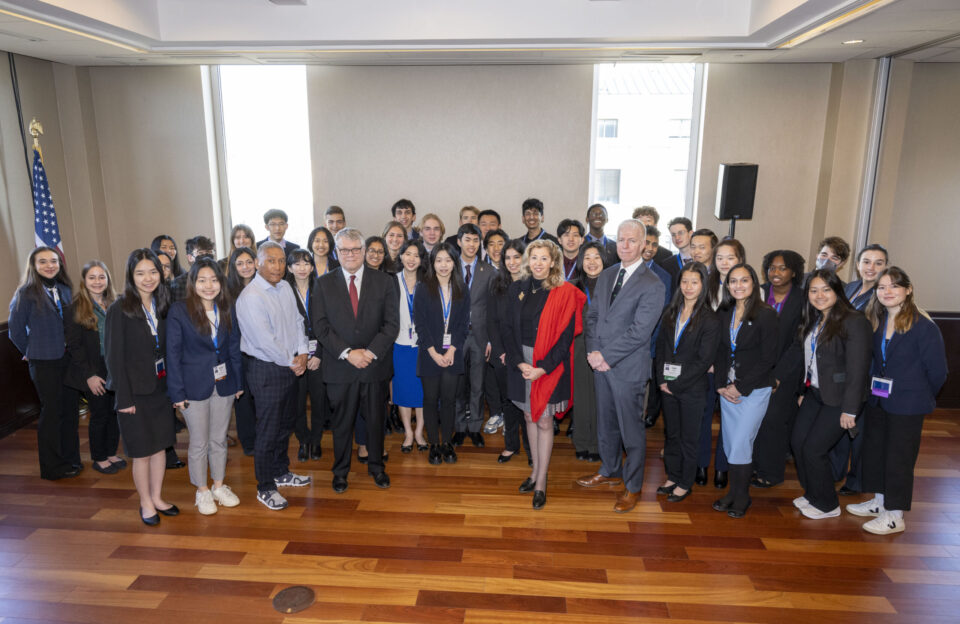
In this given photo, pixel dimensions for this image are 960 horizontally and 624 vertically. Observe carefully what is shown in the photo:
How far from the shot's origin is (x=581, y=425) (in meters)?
4.71

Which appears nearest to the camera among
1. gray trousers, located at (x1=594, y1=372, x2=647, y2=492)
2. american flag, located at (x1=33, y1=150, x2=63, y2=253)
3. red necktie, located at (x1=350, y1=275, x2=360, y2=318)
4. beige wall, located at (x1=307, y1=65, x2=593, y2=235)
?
gray trousers, located at (x1=594, y1=372, x2=647, y2=492)

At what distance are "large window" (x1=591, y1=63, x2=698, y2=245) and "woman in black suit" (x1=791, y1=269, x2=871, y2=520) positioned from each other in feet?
13.6

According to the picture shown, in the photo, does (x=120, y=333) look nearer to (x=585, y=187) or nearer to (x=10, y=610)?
(x=10, y=610)

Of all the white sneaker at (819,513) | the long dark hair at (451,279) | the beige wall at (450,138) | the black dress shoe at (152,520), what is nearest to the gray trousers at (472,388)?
the long dark hair at (451,279)

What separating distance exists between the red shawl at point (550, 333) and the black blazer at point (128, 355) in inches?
93.5

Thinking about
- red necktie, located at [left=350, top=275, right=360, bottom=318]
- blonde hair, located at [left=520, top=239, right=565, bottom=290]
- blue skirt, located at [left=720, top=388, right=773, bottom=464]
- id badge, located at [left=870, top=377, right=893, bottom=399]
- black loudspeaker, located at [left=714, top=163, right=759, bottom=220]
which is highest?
black loudspeaker, located at [left=714, top=163, right=759, bottom=220]

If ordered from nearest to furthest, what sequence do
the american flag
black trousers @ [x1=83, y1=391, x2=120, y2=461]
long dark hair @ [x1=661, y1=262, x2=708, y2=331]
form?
long dark hair @ [x1=661, y1=262, x2=708, y2=331] < black trousers @ [x1=83, y1=391, x2=120, y2=461] < the american flag

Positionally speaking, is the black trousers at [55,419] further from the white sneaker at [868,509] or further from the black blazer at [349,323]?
the white sneaker at [868,509]

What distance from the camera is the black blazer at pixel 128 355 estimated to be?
135 inches

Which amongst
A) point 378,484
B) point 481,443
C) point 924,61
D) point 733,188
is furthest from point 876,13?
point 378,484

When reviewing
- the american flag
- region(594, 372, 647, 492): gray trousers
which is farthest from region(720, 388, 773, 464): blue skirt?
the american flag

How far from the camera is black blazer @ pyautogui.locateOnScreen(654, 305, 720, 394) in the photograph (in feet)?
12.0

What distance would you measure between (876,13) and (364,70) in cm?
527

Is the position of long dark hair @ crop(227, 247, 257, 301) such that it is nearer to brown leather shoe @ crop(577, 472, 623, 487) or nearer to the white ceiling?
the white ceiling
